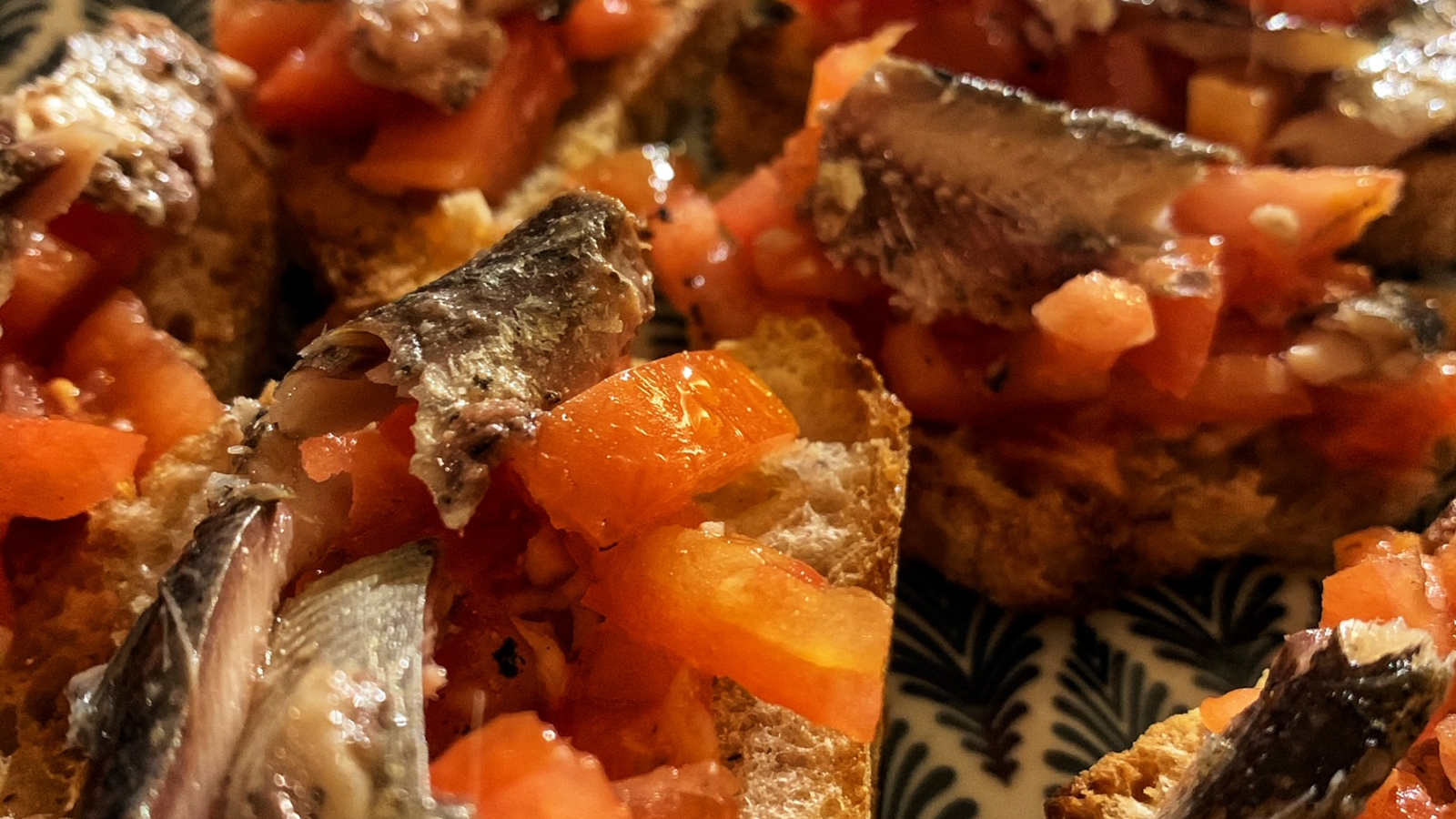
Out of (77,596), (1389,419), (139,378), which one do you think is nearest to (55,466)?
(77,596)

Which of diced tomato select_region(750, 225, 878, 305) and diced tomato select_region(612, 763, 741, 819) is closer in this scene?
diced tomato select_region(612, 763, 741, 819)

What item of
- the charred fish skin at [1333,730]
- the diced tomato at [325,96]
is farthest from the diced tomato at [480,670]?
the diced tomato at [325,96]

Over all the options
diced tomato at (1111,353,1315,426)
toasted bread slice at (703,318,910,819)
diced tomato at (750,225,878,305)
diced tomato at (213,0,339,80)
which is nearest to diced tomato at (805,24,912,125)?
diced tomato at (750,225,878,305)

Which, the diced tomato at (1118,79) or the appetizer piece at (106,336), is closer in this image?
the appetizer piece at (106,336)

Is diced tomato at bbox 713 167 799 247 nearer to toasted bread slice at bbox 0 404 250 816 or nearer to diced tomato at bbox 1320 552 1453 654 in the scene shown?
toasted bread slice at bbox 0 404 250 816

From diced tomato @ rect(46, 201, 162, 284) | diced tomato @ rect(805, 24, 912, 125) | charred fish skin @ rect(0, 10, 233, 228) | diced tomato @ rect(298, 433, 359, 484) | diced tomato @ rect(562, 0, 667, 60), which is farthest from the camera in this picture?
diced tomato @ rect(562, 0, 667, 60)

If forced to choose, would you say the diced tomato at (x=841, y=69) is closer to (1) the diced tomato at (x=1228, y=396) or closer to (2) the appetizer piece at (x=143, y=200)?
(1) the diced tomato at (x=1228, y=396)
